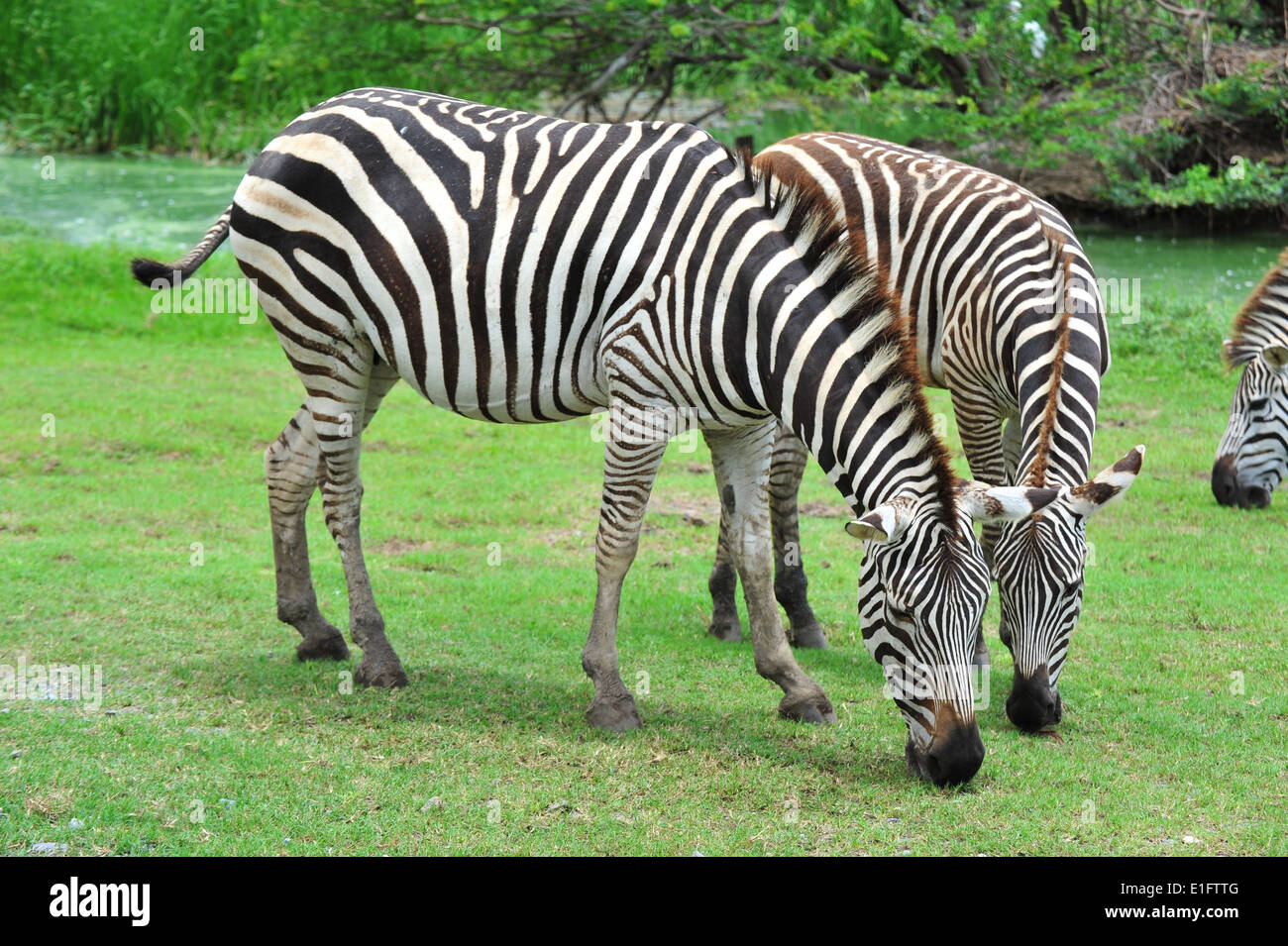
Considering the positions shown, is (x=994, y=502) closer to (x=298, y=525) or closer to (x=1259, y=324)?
(x=298, y=525)

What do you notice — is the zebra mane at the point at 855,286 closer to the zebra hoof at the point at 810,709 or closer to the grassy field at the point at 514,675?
the grassy field at the point at 514,675

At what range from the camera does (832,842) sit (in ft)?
16.1

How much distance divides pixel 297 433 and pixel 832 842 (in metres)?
3.67

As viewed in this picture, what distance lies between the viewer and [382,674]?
6.64 m

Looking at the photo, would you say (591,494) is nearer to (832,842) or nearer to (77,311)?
(832,842)

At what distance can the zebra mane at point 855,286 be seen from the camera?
5047mm

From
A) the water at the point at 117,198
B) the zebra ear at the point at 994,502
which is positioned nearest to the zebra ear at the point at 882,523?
the zebra ear at the point at 994,502

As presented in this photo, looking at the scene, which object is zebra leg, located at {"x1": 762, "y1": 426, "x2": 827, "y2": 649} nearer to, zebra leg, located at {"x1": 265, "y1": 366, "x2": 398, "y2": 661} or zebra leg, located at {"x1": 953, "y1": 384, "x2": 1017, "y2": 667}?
zebra leg, located at {"x1": 953, "y1": 384, "x2": 1017, "y2": 667}

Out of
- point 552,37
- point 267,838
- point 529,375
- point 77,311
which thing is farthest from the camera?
point 552,37

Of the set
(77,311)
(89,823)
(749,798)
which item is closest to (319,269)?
(89,823)

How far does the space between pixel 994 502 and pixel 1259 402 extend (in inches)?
224

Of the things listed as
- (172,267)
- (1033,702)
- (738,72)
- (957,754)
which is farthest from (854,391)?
(738,72)

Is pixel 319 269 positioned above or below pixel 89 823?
above

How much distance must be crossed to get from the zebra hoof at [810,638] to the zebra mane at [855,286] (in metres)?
2.64
